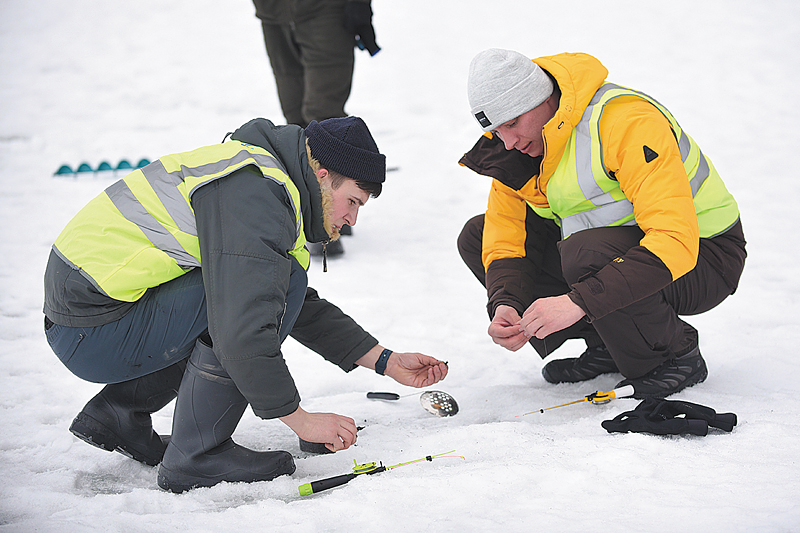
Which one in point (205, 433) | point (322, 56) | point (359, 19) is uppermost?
point (359, 19)

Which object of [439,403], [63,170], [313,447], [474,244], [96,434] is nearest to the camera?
[96,434]

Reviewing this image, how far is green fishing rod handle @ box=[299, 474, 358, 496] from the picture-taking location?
5.30ft

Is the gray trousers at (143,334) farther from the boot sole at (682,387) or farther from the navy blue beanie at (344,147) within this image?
the boot sole at (682,387)

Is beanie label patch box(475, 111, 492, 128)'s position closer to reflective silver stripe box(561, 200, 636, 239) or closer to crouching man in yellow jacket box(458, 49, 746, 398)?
crouching man in yellow jacket box(458, 49, 746, 398)

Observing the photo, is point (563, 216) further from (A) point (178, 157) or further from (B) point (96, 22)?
(B) point (96, 22)

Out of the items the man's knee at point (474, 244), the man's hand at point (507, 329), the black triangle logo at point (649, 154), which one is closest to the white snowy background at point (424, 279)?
the man's hand at point (507, 329)

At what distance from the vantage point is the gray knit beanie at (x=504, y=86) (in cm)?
197

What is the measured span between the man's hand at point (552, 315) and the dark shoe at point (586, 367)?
59 cm

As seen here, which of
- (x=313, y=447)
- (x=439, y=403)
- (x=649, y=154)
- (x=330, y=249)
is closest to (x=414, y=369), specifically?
(x=439, y=403)

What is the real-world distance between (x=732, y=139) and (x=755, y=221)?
166 centimetres

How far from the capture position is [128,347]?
5.56ft

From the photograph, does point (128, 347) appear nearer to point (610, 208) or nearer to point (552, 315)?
point (552, 315)

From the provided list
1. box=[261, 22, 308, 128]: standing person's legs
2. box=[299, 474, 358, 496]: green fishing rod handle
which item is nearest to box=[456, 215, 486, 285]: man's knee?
box=[299, 474, 358, 496]: green fishing rod handle

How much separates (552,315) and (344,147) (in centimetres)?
74
